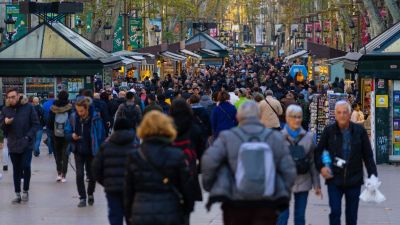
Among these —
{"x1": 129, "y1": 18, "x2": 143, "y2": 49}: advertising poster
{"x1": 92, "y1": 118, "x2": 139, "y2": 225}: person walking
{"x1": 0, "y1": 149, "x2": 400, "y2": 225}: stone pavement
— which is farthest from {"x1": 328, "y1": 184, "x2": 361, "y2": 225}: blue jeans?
{"x1": 129, "y1": 18, "x2": 143, "y2": 49}: advertising poster

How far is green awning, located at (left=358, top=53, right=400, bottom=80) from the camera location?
22.5m

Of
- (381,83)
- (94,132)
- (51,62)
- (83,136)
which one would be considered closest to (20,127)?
(83,136)

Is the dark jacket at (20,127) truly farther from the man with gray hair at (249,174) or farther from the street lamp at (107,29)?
the street lamp at (107,29)

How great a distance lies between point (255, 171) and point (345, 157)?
306cm

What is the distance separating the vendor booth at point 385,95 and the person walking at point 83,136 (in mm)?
8327

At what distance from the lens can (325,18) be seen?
79.1 meters

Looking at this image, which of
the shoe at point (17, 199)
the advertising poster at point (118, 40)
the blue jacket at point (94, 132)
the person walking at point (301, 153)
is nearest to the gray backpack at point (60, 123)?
the shoe at point (17, 199)

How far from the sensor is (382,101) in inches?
899

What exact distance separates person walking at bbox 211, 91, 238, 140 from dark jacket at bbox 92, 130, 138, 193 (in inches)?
369

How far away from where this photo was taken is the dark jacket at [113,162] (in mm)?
10984

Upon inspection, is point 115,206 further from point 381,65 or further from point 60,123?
point 381,65

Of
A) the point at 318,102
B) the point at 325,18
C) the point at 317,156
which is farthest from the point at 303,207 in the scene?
the point at 325,18

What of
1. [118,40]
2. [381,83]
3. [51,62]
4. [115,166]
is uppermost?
[118,40]

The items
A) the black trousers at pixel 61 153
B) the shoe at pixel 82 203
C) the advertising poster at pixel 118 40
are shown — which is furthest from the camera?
the advertising poster at pixel 118 40
